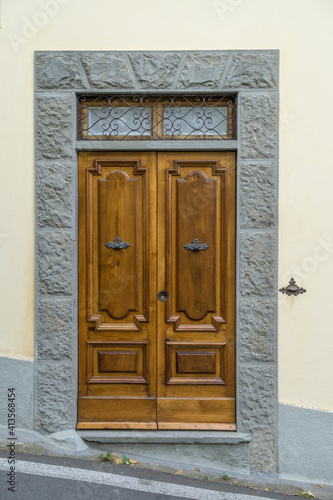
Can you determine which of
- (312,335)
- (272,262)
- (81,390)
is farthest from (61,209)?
(312,335)

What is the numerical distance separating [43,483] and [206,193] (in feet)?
Result: 9.42

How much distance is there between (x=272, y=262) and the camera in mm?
4090

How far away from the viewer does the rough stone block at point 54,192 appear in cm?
411

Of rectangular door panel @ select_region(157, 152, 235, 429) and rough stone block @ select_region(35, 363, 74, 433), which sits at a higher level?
rectangular door panel @ select_region(157, 152, 235, 429)

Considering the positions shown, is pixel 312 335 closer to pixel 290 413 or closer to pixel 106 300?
pixel 290 413

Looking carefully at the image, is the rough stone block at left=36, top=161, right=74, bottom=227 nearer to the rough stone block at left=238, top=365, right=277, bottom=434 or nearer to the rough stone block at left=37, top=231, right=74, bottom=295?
the rough stone block at left=37, top=231, right=74, bottom=295

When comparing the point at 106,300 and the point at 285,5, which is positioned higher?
the point at 285,5

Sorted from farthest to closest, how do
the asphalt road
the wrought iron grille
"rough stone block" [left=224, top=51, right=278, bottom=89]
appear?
1. the wrought iron grille
2. "rough stone block" [left=224, top=51, right=278, bottom=89]
3. the asphalt road

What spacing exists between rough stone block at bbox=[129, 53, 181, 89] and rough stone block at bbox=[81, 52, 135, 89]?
0.29 feet

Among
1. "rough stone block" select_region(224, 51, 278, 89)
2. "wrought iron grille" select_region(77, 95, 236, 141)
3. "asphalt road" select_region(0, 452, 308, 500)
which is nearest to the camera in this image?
"asphalt road" select_region(0, 452, 308, 500)

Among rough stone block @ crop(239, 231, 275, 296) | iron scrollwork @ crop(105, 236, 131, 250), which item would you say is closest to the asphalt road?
rough stone block @ crop(239, 231, 275, 296)

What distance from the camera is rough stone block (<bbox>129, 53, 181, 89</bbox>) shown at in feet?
13.3

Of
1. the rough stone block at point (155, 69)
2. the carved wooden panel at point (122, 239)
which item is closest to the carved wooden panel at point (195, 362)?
the carved wooden panel at point (122, 239)

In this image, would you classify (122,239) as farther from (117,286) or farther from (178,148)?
(178,148)
